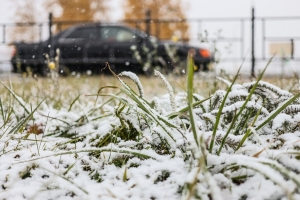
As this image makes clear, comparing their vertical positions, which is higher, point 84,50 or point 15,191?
point 84,50

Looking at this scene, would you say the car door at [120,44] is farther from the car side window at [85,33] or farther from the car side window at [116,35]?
the car side window at [85,33]

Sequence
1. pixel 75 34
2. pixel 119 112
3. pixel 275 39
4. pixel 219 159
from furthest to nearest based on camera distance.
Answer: pixel 75 34 → pixel 275 39 → pixel 119 112 → pixel 219 159

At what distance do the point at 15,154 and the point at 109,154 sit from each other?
0.29m

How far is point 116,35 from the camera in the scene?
7.96 metres

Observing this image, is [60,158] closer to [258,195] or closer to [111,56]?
[258,195]

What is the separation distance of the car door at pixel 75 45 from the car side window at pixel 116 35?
0.57 feet

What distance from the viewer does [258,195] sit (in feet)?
2.54

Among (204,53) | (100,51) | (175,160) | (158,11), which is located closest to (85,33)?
(100,51)

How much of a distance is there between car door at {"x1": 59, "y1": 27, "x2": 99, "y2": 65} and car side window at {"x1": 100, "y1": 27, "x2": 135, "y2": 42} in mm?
174

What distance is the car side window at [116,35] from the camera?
25.5 feet

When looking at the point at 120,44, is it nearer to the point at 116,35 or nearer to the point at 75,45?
the point at 116,35

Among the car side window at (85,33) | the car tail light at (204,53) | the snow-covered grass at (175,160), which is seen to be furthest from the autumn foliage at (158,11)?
the snow-covered grass at (175,160)

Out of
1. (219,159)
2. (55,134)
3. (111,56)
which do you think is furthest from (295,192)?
(111,56)

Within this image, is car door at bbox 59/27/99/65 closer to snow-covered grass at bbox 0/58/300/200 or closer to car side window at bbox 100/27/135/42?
car side window at bbox 100/27/135/42
